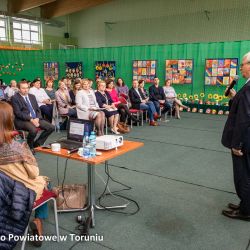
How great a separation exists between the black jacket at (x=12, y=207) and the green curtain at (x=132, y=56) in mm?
8015

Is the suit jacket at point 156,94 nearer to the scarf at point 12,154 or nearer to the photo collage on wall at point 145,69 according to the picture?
the photo collage on wall at point 145,69

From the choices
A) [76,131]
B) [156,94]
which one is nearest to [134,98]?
[156,94]

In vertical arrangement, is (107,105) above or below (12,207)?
above

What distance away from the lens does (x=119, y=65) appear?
10.7 metres

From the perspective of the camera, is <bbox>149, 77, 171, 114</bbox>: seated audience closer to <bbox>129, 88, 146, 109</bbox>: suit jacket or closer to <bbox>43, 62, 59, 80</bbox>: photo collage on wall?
<bbox>129, 88, 146, 109</bbox>: suit jacket

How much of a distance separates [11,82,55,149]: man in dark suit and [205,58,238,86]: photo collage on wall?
599 centimetres

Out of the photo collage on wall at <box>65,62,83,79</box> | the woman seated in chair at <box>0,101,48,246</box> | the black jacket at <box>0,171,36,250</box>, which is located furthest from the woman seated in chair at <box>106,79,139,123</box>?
the photo collage on wall at <box>65,62,83,79</box>

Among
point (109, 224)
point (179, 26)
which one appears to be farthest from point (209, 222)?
point (179, 26)

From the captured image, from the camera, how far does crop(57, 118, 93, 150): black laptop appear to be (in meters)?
2.79

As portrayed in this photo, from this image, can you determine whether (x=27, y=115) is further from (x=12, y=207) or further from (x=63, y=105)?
(x=12, y=207)

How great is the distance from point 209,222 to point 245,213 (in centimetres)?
35

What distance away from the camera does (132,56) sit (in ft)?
33.8

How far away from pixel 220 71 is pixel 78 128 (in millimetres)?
7110

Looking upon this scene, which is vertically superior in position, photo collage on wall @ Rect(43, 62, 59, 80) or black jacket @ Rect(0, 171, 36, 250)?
photo collage on wall @ Rect(43, 62, 59, 80)
